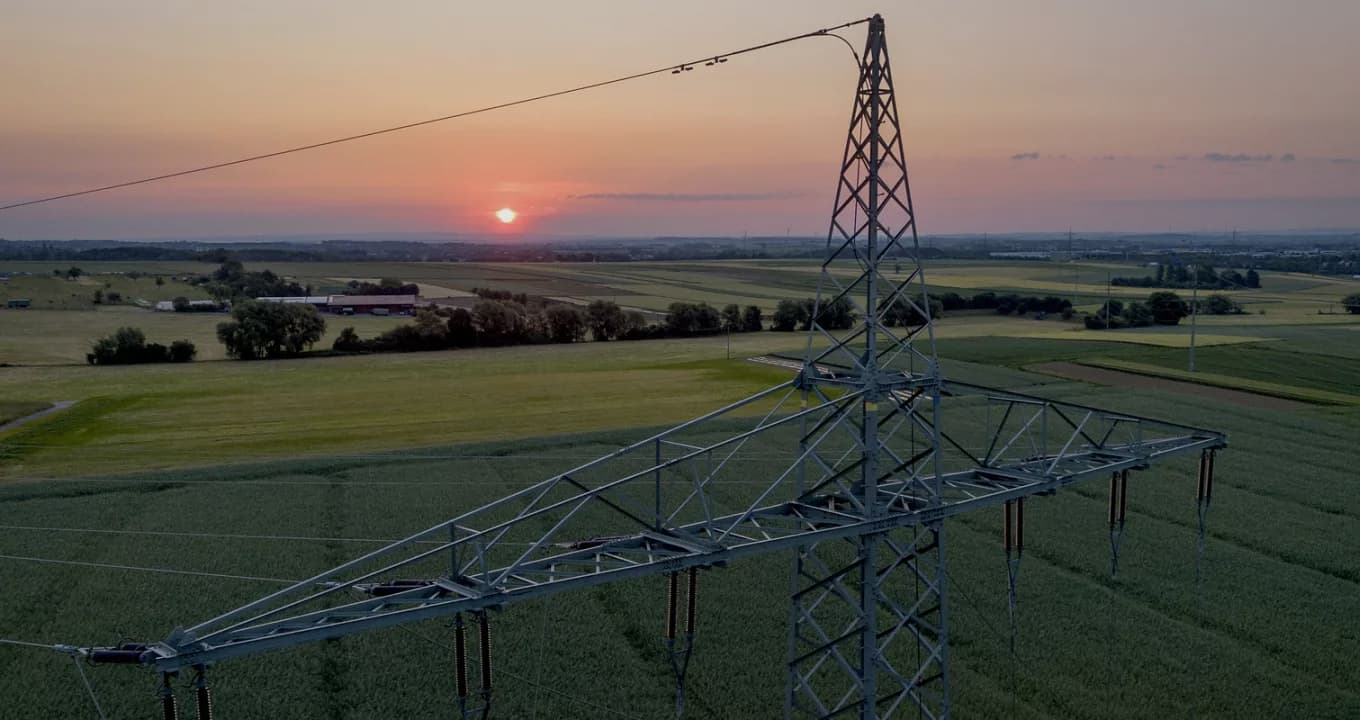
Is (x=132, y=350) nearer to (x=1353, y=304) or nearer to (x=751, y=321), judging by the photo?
(x=751, y=321)

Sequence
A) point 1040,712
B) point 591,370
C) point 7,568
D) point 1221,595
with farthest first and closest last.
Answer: point 591,370 < point 7,568 < point 1221,595 < point 1040,712

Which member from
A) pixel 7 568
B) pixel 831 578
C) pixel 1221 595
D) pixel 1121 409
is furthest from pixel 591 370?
pixel 831 578

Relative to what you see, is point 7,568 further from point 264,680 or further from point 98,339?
point 98,339

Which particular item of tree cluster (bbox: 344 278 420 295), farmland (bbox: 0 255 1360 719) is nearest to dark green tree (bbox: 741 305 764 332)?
farmland (bbox: 0 255 1360 719)

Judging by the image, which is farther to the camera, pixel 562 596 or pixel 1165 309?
pixel 1165 309

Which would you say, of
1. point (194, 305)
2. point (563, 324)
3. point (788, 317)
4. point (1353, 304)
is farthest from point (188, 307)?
point (1353, 304)
